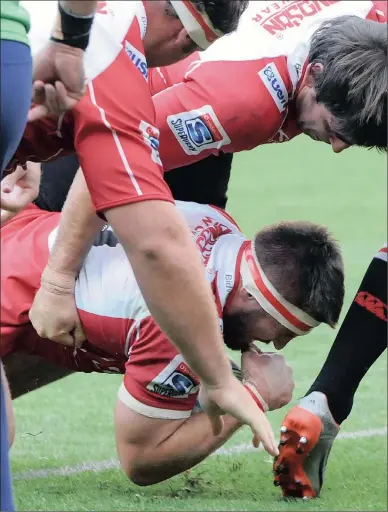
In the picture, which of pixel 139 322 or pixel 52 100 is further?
pixel 139 322

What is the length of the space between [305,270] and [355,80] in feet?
2.16

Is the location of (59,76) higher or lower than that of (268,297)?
higher

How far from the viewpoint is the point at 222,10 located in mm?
3238

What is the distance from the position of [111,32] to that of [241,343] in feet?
4.90

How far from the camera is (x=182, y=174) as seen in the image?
5.07 meters

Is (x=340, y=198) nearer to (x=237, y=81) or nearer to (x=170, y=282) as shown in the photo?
(x=237, y=81)

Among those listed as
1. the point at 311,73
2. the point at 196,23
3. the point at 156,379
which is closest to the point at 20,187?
the point at 196,23

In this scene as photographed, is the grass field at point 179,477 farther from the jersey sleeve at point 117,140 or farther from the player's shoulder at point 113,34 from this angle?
the player's shoulder at point 113,34

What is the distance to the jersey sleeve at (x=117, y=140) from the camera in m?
2.92

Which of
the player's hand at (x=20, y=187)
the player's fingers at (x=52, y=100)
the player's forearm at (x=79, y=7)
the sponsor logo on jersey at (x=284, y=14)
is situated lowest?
the sponsor logo on jersey at (x=284, y=14)

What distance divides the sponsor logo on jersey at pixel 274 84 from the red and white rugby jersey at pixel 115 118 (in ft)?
3.81

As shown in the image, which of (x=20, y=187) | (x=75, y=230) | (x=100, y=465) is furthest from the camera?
(x=100, y=465)

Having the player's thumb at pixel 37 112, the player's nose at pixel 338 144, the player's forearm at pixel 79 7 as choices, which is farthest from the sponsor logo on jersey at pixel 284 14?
the player's forearm at pixel 79 7

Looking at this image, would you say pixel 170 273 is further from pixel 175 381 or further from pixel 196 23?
pixel 175 381
